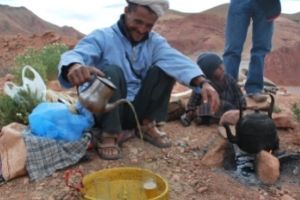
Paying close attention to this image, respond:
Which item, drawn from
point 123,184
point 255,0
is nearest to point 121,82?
point 123,184

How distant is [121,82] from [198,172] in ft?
2.42

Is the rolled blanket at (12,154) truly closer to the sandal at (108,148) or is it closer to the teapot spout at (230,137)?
the sandal at (108,148)

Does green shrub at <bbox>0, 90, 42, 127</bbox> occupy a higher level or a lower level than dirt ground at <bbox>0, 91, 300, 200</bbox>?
higher

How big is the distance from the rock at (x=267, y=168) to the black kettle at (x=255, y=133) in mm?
102

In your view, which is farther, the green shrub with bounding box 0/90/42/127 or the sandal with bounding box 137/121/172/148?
the green shrub with bounding box 0/90/42/127

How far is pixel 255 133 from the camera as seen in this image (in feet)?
10.4

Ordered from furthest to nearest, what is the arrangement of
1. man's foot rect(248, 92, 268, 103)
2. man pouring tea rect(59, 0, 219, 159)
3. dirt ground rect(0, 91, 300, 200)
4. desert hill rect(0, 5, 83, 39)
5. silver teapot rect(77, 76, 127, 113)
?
desert hill rect(0, 5, 83, 39), man's foot rect(248, 92, 268, 103), man pouring tea rect(59, 0, 219, 159), dirt ground rect(0, 91, 300, 200), silver teapot rect(77, 76, 127, 113)

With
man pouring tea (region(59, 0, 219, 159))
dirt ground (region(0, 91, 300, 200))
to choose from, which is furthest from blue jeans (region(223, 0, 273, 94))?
man pouring tea (region(59, 0, 219, 159))

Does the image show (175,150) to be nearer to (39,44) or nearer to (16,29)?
(39,44)

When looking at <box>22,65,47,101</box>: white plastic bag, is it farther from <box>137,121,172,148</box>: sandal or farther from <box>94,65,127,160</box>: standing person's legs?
<box>137,121,172,148</box>: sandal

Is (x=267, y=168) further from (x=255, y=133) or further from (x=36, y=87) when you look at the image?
(x=36, y=87)

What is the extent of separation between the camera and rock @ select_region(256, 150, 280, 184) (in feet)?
10.0

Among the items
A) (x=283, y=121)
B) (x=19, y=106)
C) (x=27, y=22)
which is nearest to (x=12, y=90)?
(x=19, y=106)

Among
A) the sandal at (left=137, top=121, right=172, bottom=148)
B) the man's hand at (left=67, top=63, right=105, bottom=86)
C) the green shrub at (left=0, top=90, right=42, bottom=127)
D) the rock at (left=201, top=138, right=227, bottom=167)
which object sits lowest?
the rock at (left=201, top=138, right=227, bottom=167)
